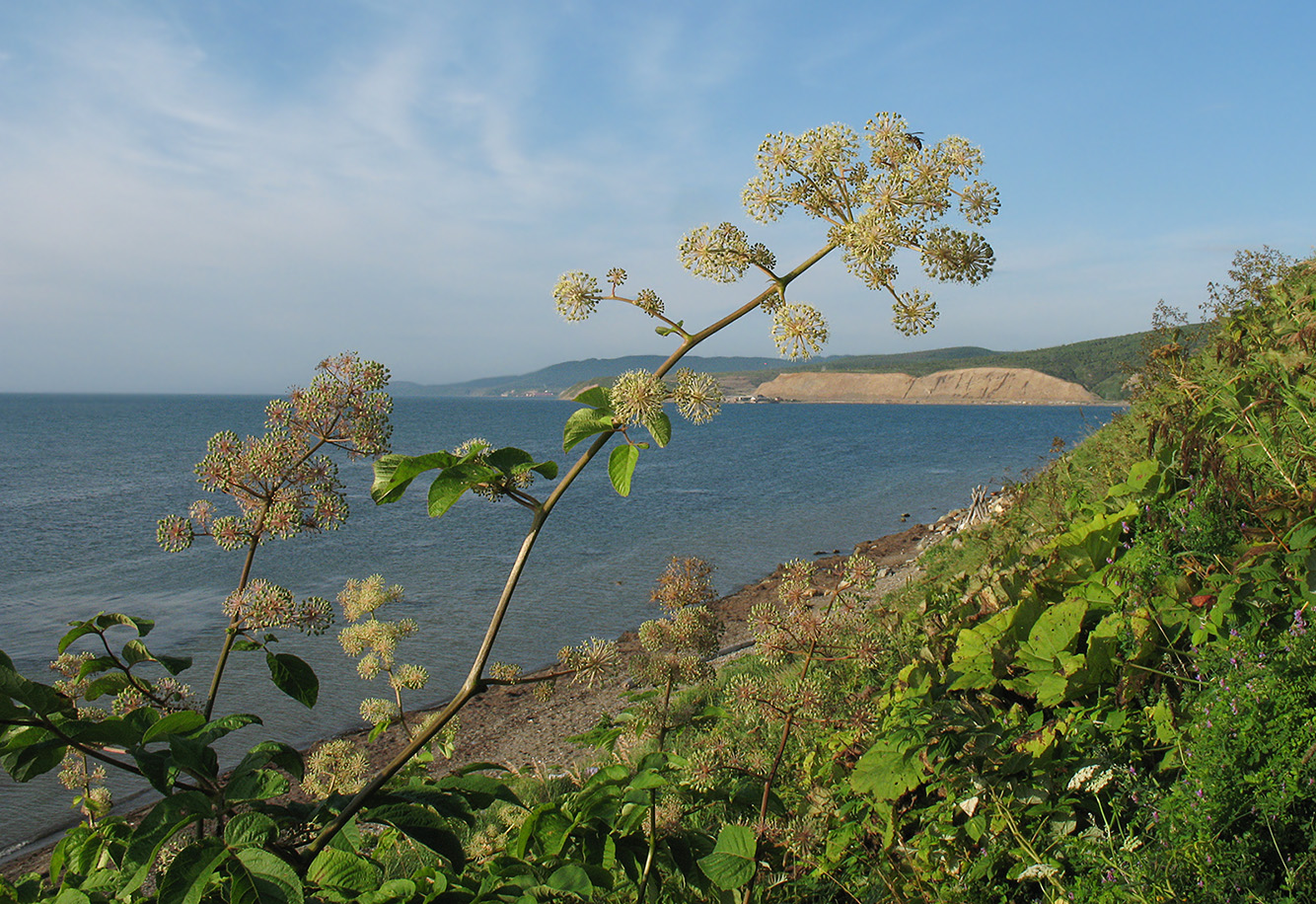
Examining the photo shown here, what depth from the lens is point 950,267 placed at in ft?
5.78

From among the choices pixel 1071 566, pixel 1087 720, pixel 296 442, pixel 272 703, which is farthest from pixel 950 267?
pixel 272 703

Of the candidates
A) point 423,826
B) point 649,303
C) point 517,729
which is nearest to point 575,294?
point 649,303

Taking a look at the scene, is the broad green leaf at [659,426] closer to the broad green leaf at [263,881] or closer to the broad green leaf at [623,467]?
the broad green leaf at [623,467]

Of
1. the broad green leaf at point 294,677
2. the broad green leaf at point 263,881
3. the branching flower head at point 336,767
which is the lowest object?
the branching flower head at point 336,767

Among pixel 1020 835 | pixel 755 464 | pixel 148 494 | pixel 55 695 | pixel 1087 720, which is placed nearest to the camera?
pixel 55 695

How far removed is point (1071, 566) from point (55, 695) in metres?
4.41

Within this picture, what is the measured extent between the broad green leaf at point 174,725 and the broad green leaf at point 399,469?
56cm

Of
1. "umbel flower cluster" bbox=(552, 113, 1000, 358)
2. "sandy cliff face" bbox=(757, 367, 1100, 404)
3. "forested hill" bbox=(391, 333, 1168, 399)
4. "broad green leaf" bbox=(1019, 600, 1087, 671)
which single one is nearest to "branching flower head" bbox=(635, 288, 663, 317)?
"umbel flower cluster" bbox=(552, 113, 1000, 358)

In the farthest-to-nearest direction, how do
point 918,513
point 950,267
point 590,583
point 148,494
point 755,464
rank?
1. point 755,464
2. point 148,494
3. point 918,513
4. point 590,583
5. point 950,267

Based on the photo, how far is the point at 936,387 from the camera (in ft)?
538

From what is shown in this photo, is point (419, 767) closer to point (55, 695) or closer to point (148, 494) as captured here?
point (55, 695)

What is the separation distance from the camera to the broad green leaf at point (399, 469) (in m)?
1.42

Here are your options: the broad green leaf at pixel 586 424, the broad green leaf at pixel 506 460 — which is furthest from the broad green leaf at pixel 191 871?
the broad green leaf at pixel 586 424

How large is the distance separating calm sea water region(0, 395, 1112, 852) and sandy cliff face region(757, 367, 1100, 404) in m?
87.1
